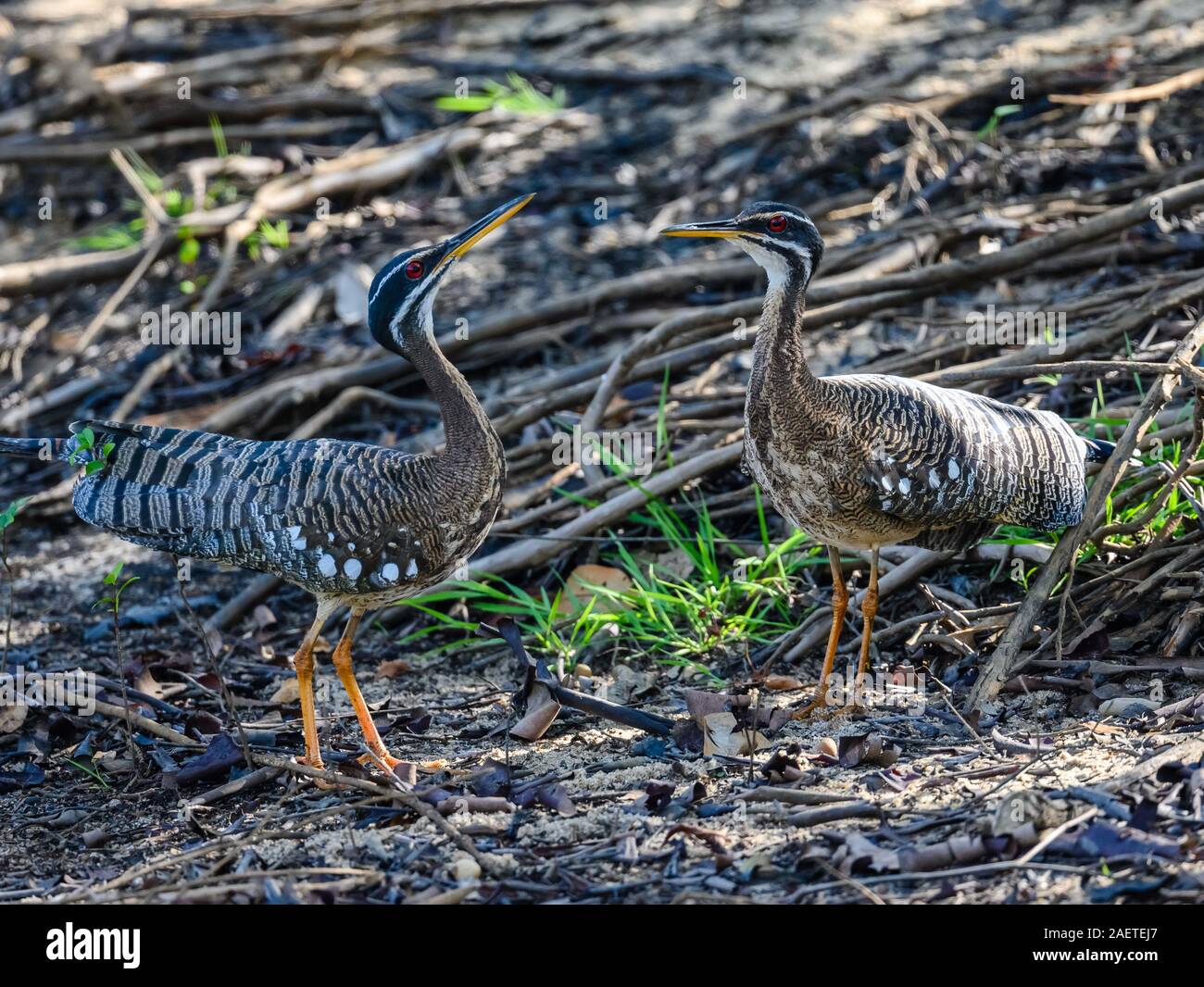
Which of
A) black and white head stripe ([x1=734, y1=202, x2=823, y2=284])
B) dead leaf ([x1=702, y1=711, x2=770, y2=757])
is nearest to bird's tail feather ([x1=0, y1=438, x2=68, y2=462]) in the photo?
dead leaf ([x1=702, y1=711, x2=770, y2=757])

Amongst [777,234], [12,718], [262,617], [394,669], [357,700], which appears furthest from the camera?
[262,617]

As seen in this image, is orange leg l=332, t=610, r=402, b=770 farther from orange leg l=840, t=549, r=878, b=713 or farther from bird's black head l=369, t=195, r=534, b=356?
orange leg l=840, t=549, r=878, b=713

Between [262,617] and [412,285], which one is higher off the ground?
[412,285]

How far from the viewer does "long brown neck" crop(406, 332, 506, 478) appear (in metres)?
5.72

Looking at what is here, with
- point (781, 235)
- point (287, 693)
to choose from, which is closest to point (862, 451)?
point (781, 235)

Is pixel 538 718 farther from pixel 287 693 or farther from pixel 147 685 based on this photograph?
pixel 147 685

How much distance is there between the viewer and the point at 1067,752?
5.12m

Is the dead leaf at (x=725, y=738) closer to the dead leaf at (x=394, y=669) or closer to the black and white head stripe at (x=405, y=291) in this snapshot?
the dead leaf at (x=394, y=669)

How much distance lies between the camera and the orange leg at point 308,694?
221 inches

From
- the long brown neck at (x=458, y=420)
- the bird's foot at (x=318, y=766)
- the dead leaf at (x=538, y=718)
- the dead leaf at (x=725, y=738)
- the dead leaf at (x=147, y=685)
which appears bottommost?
the dead leaf at (x=147, y=685)

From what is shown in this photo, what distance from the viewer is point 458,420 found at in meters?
5.77

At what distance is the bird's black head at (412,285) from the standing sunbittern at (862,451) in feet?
2.62

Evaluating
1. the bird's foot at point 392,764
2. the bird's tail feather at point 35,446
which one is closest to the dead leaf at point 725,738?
the bird's foot at point 392,764

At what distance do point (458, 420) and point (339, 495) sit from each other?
0.56m
